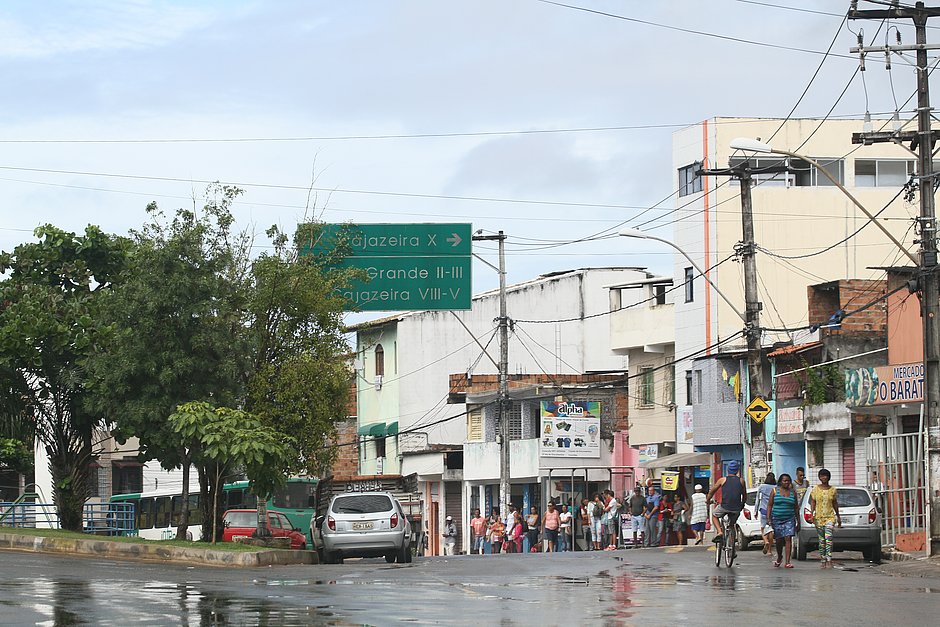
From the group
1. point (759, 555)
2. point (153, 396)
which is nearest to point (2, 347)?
point (153, 396)

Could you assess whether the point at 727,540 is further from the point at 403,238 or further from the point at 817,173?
the point at 817,173

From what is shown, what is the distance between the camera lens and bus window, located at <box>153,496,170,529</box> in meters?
62.0

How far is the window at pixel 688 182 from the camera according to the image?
5928 centimetres

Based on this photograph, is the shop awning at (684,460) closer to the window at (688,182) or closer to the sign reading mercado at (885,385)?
the window at (688,182)

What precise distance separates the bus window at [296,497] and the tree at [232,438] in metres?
23.5

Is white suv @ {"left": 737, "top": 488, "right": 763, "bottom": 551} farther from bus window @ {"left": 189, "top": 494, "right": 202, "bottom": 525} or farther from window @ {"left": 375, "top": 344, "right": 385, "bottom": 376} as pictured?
window @ {"left": 375, "top": 344, "right": 385, "bottom": 376}

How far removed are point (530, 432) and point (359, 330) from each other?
15.0 meters

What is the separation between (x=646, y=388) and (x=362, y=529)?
33392mm

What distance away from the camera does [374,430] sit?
258 feet

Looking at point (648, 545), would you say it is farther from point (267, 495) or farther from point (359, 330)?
point (359, 330)

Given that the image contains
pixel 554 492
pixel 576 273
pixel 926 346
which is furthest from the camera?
pixel 576 273

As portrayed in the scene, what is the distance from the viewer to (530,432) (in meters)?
64.3

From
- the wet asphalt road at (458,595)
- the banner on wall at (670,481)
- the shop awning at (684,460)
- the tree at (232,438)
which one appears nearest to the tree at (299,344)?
the tree at (232,438)

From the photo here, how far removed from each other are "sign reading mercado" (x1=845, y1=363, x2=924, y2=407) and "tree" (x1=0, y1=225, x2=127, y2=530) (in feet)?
58.2
